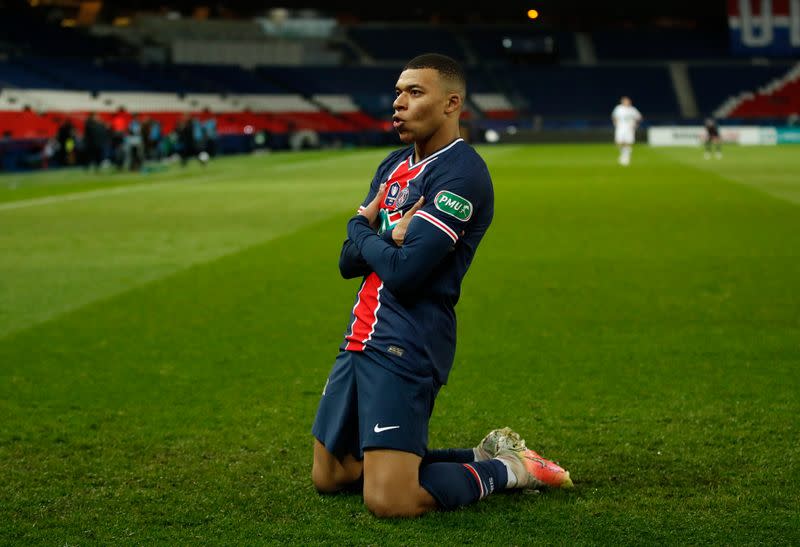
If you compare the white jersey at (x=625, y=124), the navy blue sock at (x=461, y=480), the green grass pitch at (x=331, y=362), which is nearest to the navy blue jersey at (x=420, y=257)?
A: the navy blue sock at (x=461, y=480)

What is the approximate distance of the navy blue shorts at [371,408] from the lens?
4629 mm

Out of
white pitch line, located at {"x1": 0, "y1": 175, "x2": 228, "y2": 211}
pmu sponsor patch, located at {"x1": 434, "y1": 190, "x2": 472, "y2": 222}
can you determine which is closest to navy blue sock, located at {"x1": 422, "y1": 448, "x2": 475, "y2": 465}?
pmu sponsor patch, located at {"x1": 434, "y1": 190, "x2": 472, "y2": 222}

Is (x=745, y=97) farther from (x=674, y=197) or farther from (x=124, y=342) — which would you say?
(x=124, y=342)

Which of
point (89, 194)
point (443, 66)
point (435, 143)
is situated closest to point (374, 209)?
point (435, 143)

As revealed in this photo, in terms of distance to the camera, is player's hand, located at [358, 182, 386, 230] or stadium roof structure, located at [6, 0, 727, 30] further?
stadium roof structure, located at [6, 0, 727, 30]

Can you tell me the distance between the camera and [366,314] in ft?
16.0

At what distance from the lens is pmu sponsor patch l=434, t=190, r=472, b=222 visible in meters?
4.59

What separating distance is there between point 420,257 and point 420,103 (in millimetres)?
651

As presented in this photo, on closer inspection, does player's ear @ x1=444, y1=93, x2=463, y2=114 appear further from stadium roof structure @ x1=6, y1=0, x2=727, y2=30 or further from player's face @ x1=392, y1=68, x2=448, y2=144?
stadium roof structure @ x1=6, y1=0, x2=727, y2=30

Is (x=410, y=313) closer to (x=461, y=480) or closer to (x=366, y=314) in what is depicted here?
(x=366, y=314)

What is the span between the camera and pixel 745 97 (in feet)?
256

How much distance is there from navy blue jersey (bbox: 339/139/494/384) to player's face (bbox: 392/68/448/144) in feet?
0.49

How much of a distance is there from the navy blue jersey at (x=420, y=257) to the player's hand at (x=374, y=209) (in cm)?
2

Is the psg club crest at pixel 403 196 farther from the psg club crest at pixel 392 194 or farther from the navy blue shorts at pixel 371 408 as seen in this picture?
the navy blue shorts at pixel 371 408
